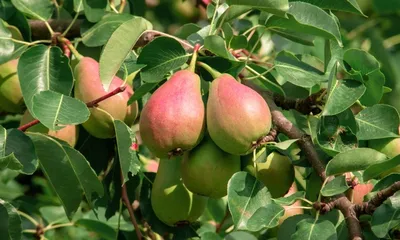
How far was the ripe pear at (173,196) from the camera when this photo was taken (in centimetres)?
164

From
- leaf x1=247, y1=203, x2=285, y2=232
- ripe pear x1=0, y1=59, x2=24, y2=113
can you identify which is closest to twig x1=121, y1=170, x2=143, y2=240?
ripe pear x1=0, y1=59, x2=24, y2=113

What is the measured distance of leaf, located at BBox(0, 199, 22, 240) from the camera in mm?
1541

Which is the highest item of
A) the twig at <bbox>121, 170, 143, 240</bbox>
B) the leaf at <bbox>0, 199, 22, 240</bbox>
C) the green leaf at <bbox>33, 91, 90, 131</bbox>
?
the green leaf at <bbox>33, 91, 90, 131</bbox>

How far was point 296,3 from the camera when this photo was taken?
156cm

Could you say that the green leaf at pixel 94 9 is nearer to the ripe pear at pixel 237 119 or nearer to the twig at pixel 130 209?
the twig at pixel 130 209

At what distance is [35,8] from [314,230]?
0.76 meters

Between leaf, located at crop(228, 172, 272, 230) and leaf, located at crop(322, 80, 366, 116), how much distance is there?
0.16 meters

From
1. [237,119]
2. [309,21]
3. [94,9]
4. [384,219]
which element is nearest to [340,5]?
[309,21]

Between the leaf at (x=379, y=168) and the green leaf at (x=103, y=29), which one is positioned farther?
the green leaf at (x=103, y=29)

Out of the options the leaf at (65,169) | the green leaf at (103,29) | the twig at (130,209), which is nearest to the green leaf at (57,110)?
the leaf at (65,169)

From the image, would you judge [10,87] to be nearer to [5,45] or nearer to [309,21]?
[5,45]

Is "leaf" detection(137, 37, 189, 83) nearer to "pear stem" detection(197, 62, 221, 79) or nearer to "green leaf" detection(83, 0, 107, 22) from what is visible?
"pear stem" detection(197, 62, 221, 79)

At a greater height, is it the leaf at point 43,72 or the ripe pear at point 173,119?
the ripe pear at point 173,119

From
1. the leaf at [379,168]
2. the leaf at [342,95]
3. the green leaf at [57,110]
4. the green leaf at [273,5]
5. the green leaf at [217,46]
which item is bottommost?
the leaf at [379,168]
